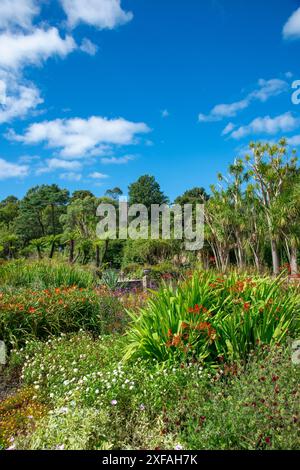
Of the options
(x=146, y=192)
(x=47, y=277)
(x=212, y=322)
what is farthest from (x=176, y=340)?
(x=146, y=192)

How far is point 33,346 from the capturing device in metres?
5.59

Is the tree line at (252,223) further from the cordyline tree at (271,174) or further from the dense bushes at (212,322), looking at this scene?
the dense bushes at (212,322)

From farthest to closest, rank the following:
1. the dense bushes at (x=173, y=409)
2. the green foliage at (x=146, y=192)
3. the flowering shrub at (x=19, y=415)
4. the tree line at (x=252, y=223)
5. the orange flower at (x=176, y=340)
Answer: the green foliage at (x=146, y=192) → the tree line at (x=252, y=223) → the orange flower at (x=176, y=340) → the flowering shrub at (x=19, y=415) → the dense bushes at (x=173, y=409)

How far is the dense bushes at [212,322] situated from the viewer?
4.07 meters

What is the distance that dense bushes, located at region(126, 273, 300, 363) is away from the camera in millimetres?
4074

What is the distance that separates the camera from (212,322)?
14.1 ft

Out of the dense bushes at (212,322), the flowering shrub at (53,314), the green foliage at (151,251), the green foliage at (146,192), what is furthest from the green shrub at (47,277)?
the green foliage at (146,192)

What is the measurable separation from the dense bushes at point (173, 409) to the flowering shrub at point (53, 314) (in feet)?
6.82

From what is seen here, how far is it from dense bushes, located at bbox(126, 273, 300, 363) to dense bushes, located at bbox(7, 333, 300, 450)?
0.19 meters

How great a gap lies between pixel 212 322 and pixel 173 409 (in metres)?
1.15

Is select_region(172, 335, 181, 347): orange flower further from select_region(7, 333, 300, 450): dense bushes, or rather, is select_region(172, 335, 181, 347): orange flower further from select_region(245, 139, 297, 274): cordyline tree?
select_region(245, 139, 297, 274): cordyline tree

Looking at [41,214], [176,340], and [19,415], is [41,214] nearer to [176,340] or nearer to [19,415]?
[19,415]
